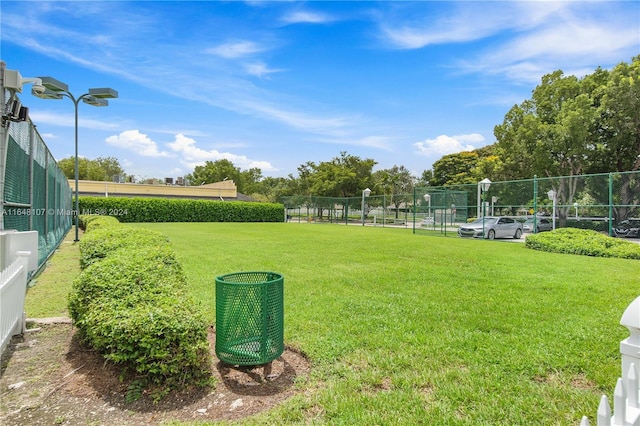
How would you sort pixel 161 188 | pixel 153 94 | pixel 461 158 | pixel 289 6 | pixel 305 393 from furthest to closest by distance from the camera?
pixel 461 158
pixel 161 188
pixel 153 94
pixel 289 6
pixel 305 393

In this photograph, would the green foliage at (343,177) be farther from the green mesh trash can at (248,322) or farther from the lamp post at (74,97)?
the green mesh trash can at (248,322)

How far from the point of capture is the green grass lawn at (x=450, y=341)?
8.39 ft

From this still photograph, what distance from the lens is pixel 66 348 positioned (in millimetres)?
3600

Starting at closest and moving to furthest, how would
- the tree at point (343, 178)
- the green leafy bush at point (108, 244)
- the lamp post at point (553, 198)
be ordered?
the green leafy bush at point (108, 244), the lamp post at point (553, 198), the tree at point (343, 178)

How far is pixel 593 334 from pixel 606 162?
85.6 ft

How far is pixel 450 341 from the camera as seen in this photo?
376cm

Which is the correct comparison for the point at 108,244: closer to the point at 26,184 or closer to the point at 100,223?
the point at 26,184

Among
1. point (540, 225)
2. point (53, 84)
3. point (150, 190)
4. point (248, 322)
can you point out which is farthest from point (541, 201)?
point (150, 190)

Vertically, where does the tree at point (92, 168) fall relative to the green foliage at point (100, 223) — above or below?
above

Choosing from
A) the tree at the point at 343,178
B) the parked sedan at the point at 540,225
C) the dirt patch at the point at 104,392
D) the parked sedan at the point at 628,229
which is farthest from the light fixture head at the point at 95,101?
the tree at the point at 343,178

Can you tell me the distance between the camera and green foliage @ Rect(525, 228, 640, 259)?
Answer: 34.5ft

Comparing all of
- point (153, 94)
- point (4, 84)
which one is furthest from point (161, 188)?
point (4, 84)

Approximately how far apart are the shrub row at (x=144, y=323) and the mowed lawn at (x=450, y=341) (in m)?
0.73

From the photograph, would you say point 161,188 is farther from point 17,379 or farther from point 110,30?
point 17,379
